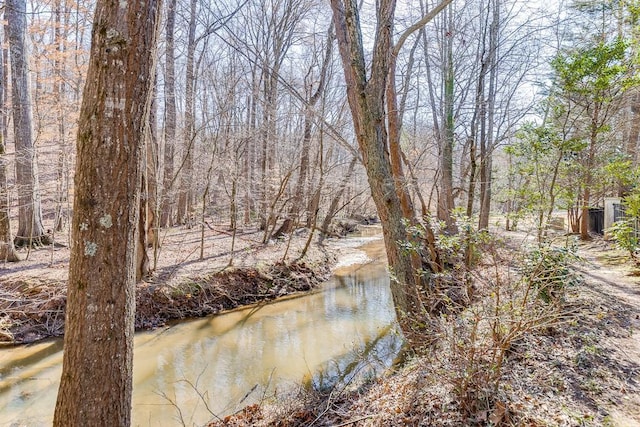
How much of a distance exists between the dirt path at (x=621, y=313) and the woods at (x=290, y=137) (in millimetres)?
673

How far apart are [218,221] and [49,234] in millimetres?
7254

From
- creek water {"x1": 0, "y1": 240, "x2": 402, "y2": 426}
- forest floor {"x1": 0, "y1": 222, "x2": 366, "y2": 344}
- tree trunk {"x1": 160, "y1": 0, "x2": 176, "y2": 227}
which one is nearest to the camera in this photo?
creek water {"x1": 0, "y1": 240, "x2": 402, "y2": 426}

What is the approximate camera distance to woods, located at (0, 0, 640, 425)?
211 cm

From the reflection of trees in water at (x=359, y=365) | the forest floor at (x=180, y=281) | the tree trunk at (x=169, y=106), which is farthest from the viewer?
the tree trunk at (x=169, y=106)

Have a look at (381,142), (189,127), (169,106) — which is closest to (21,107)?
(189,127)

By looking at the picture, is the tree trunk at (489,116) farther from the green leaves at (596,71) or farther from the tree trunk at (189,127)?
the tree trunk at (189,127)

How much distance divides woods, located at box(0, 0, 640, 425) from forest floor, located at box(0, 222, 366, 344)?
0.30 m

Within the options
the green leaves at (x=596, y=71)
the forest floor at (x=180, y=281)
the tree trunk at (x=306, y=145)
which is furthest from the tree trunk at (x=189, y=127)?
the green leaves at (x=596, y=71)

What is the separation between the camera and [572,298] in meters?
4.58

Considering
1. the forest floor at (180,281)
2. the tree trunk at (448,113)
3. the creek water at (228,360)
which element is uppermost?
the tree trunk at (448,113)

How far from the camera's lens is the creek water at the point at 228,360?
443cm

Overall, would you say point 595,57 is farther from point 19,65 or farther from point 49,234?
point 49,234

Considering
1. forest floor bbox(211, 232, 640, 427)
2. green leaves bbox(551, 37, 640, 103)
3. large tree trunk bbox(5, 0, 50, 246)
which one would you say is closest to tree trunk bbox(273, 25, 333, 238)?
green leaves bbox(551, 37, 640, 103)

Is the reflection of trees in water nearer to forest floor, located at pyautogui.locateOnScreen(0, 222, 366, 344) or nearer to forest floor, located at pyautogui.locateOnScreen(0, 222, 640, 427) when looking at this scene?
forest floor, located at pyautogui.locateOnScreen(0, 222, 640, 427)
